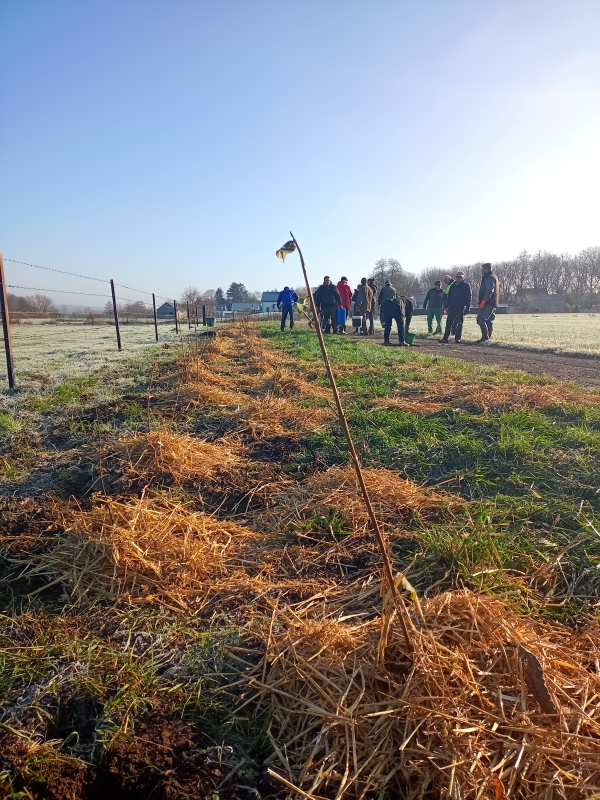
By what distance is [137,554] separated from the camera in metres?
2.57

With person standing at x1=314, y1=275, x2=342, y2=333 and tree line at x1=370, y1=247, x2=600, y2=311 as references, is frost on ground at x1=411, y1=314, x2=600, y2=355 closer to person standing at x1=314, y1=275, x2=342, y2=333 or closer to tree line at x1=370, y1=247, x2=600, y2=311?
person standing at x1=314, y1=275, x2=342, y2=333

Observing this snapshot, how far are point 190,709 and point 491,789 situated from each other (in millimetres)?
1011

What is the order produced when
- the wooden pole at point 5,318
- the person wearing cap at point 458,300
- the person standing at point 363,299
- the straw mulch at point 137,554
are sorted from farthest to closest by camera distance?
the person standing at point 363,299
the person wearing cap at point 458,300
the wooden pole at point 5,318
the straw mulch at point 137,554

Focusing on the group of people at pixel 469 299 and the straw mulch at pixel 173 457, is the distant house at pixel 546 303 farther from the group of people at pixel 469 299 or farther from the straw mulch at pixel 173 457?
the straw mulch at pixel 173 457

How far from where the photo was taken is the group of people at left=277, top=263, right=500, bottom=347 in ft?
45.3

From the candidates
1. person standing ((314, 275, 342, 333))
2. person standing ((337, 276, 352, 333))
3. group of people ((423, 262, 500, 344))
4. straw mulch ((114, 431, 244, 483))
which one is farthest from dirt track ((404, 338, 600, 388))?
straw mulch ((114, 431, 244, 483))

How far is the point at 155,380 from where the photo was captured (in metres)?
7.84

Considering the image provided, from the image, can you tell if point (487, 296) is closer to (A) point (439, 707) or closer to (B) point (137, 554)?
(B) point (137, 554)

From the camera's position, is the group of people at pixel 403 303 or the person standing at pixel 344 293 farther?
the person standing at pixel 344 293

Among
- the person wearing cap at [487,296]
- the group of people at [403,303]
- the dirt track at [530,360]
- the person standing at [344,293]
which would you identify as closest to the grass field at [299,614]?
the dirt track at [530,360]

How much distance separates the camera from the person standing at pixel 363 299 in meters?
18.7

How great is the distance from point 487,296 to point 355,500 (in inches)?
484

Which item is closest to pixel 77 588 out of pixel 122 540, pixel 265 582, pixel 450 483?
pixel 122 540

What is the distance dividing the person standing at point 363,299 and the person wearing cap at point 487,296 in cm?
501
